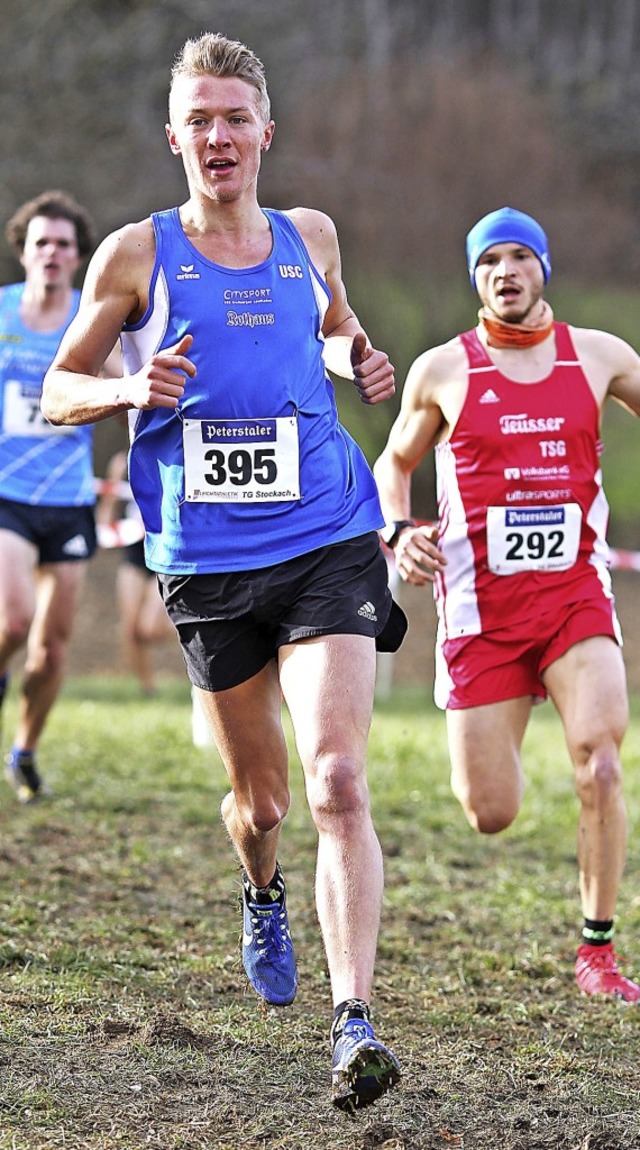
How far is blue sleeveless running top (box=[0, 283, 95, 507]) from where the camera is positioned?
760 centimetres

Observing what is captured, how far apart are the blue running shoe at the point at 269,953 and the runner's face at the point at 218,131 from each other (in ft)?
6.98

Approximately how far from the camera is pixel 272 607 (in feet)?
13.8

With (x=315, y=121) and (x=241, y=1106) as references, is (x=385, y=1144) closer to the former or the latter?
(x=241, y=1106)

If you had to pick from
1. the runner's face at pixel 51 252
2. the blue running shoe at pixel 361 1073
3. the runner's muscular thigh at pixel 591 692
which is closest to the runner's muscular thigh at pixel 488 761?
the runner's muscular thigh at pixel 591 692

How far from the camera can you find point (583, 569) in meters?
5.52

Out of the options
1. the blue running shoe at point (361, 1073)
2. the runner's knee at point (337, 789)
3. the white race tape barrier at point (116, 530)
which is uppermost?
the white race tape barrier at point (116, 530)

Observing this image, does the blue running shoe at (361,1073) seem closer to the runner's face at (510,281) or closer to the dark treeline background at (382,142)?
the runner's face at (510,281)

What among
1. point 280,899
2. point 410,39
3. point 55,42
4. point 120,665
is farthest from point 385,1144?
point 410,39

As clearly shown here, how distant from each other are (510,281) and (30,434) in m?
2.99

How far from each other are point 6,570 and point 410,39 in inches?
1008

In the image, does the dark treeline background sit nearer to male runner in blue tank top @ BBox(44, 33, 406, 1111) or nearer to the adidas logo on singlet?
the adidas logo on singlet

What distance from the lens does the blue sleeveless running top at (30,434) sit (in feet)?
24.9

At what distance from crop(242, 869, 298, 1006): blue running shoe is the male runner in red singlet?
1104 millimetres

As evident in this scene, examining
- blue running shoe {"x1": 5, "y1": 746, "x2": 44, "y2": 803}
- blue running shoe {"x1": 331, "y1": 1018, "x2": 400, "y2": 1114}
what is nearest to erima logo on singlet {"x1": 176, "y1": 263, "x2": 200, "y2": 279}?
blue running shoe {"x1": 331, "y1": 1018, "x2": 400, "y2": 1114}
